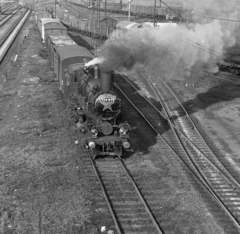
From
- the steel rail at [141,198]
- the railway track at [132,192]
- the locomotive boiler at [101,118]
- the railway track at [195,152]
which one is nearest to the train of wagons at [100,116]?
the locomotive boiler at [101,118]

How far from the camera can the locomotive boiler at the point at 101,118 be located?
1408 cm

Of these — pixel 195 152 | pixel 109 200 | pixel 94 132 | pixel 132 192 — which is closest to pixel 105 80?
pixel 94 132

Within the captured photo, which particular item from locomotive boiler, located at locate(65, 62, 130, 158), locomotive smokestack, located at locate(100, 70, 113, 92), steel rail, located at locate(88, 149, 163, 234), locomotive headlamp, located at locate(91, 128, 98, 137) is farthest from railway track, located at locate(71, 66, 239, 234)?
locomotive smokestack, located at locate(100, 70, 113, 92)

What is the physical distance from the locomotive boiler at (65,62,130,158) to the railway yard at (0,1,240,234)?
2.41ft

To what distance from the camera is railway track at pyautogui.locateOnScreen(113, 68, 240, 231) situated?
482 inches

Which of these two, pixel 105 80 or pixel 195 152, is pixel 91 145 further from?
pixel 195 152

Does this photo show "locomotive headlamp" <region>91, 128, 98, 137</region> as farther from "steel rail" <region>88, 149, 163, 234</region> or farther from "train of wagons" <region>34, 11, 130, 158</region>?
"steel rail" <region>88, 149, 163, 234</region>

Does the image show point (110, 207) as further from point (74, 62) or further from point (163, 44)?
point (163, 44)

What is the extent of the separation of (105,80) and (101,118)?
163 cm

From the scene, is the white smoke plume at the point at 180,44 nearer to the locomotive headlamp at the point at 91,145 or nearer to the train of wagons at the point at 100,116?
the train of wagons at the point at 100,116

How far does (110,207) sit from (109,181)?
2.05 m

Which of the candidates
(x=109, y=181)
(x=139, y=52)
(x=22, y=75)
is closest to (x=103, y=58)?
(x=139, y=52)

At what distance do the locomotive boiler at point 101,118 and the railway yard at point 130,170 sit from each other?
2.41 ft

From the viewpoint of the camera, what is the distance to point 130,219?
35.1 feet
